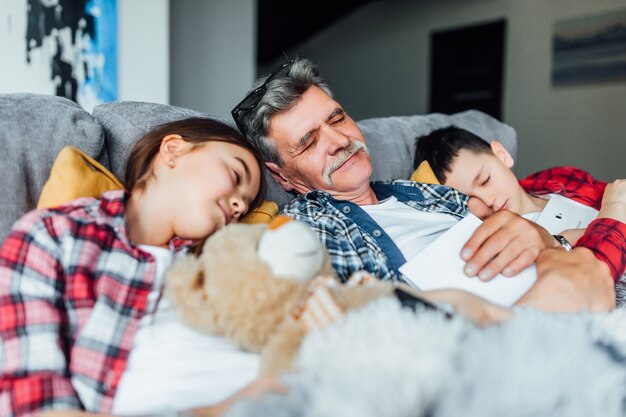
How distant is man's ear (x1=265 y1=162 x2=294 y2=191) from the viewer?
1.64 m

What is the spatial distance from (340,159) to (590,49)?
4057mm

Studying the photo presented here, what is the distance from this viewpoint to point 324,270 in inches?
34.5

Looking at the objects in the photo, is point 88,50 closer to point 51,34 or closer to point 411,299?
point 51,34

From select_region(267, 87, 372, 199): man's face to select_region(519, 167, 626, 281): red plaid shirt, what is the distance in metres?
0.60

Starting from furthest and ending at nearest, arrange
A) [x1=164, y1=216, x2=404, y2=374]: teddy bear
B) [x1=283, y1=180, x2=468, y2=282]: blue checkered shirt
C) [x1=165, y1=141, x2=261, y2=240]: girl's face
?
[x1=283, y1=180, x2=468, y2=282]: blue checkered shirt → [x1=165, y1=141, x2=261, y2=240]: girl's face → [x1=164, y1=216, x2=404, y2=374]: teddy bear

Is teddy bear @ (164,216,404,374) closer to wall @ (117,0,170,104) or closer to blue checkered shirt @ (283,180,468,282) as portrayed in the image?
blue checkered shirt @ (283,180,468,282)

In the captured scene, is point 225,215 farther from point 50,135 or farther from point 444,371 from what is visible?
point 444,371

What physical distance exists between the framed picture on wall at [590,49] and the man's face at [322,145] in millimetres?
3855

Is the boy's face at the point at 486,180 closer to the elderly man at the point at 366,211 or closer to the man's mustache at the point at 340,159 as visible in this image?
the elderly man at the point at 366,211

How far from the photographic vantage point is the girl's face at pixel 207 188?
1011 mm

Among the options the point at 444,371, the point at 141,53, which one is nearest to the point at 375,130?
the point at 444,371

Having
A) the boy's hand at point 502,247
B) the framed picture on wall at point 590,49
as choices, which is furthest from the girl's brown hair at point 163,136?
the framed picture on wall at point 590,49

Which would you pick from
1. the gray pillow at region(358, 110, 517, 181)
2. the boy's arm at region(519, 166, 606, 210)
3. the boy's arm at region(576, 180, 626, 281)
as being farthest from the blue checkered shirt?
the boy's arm at region(519, 166, 606, 210)

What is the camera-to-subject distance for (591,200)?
1.82 metres
